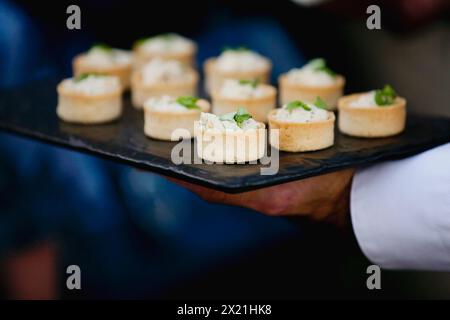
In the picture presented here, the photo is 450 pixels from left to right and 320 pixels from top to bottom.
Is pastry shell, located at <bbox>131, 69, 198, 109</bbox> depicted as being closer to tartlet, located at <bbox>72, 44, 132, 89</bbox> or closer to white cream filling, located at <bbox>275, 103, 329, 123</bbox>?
tartlet, located at <bbox>72, 44, 132, 89</bbox>

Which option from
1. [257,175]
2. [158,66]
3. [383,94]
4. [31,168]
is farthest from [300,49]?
[257,175]

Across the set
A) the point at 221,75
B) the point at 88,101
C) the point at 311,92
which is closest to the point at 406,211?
the point at 311,92

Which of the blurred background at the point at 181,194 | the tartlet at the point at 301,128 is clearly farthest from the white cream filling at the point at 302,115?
the blurred background at the point at 181,194

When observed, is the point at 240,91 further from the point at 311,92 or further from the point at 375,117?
the point at 375,117

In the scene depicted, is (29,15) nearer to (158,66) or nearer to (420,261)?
(158,66)

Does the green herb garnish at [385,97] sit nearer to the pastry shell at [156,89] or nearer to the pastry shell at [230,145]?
the pastry shell at [230,145]
